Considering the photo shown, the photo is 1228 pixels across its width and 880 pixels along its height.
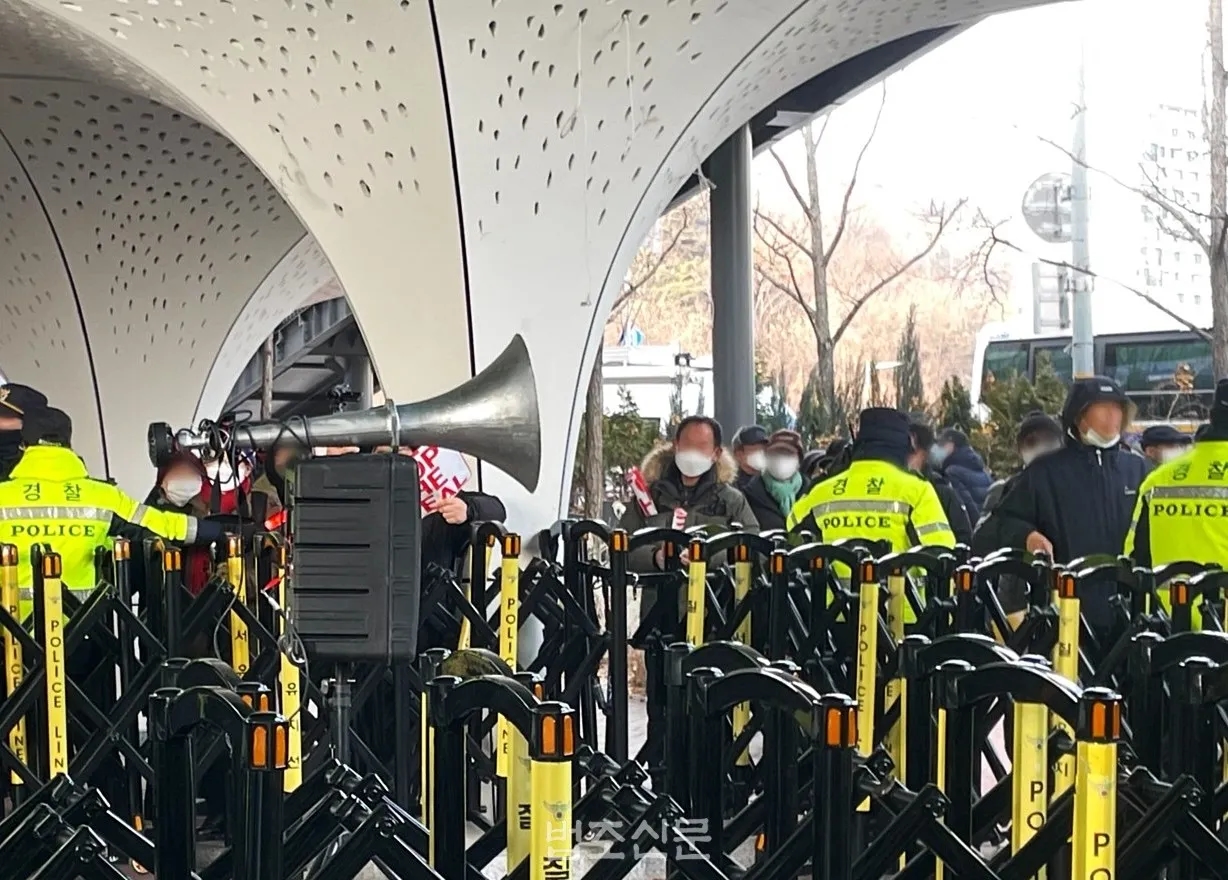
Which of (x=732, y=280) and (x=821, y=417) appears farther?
(x=821, y=417)

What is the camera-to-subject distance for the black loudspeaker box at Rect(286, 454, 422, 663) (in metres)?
3.28

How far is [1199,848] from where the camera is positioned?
2711 mm

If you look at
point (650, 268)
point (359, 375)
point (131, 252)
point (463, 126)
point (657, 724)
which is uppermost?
point (650, 268)

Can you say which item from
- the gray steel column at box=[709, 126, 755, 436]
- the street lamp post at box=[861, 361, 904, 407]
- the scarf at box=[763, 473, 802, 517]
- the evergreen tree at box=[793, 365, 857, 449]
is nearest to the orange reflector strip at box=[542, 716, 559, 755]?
the scarf at box=[763, 473, 802, 517]

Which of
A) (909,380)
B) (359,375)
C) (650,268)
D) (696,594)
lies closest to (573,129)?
(696,594)

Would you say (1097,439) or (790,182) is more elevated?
(790,182)

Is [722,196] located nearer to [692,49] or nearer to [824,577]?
[692,49]

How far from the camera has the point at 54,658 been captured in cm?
498

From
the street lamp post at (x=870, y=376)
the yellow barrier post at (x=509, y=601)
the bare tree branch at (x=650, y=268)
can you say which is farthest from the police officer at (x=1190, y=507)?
the street lamp post at (x=870, y=376)

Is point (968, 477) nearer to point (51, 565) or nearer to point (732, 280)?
point (732, 280)

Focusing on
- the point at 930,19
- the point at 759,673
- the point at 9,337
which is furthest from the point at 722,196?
the point at 759,673

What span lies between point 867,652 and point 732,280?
674 cm

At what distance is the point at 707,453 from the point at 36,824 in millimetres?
4066

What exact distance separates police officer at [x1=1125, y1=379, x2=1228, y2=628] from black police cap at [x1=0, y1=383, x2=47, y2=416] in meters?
4.27
